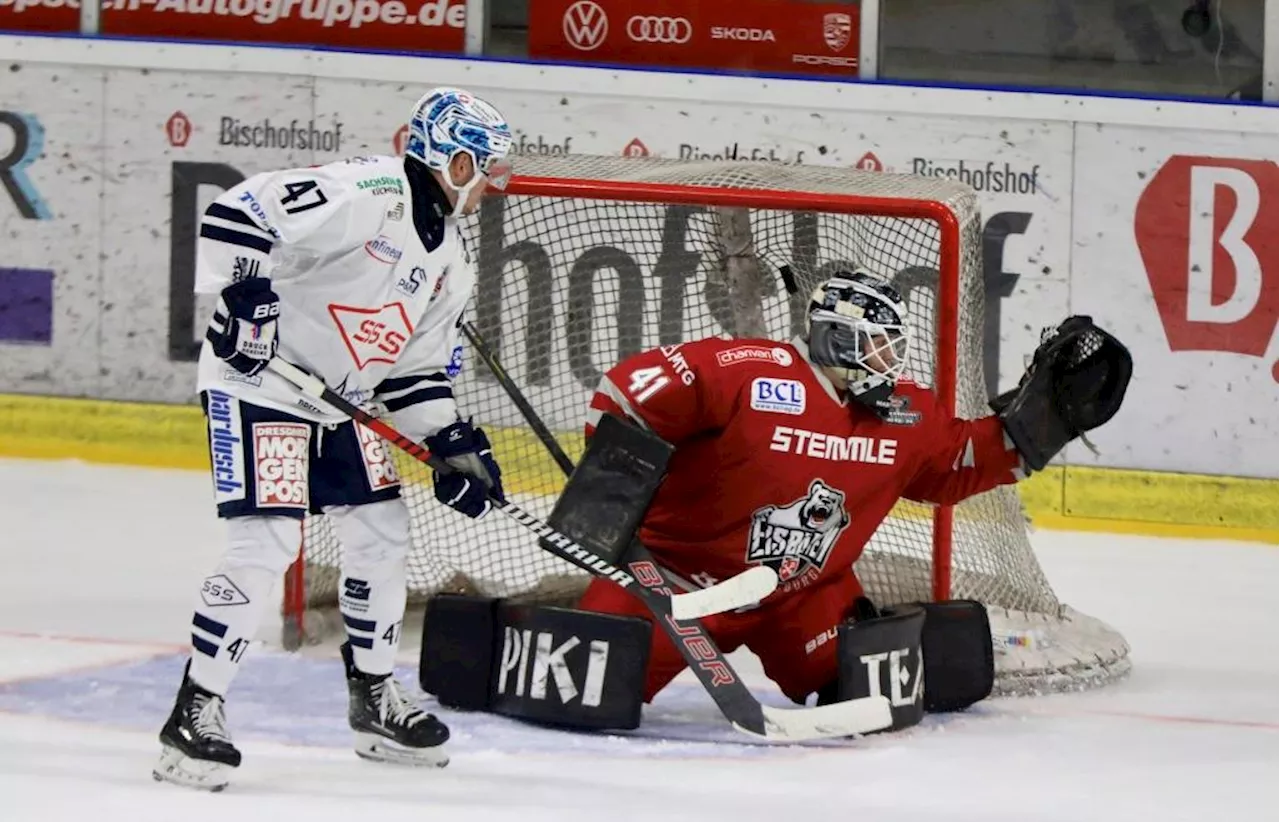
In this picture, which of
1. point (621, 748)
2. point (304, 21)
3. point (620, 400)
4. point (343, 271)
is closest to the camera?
point (343, 271)

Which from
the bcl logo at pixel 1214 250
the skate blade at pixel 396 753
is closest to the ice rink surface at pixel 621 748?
the skate blade at pixel 396 753

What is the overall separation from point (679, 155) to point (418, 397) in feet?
9.70

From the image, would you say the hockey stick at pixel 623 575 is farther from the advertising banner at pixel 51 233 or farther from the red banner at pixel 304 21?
the red banner at pixel 304 21

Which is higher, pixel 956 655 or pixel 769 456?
pixel 769 456

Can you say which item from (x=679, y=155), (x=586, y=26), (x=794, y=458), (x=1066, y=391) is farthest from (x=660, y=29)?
(x=794, y=458)

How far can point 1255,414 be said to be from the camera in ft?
20.9

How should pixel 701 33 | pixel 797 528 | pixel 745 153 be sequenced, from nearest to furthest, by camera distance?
1. pixel 797 528
2. pixel 745 153
3. pixel 701 33

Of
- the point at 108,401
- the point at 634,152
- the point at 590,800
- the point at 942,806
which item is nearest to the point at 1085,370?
the point at 942,806

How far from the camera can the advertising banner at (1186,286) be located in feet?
20.9

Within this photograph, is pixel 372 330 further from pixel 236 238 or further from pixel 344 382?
pixel 236 238

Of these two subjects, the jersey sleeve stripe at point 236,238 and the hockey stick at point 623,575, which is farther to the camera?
the hockey stick at point 623,575

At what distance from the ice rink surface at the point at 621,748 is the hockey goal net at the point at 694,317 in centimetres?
25

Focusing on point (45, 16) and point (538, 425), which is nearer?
point (538, 425)

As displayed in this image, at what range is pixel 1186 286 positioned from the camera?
640cm
